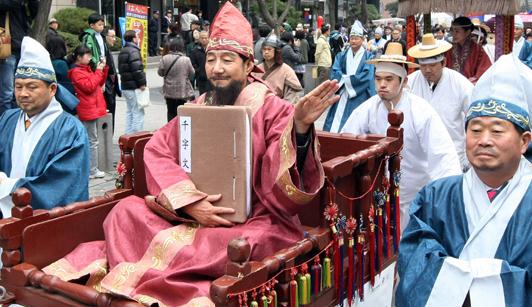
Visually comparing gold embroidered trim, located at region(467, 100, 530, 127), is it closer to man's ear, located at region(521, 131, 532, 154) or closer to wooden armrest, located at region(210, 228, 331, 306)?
man's ear, located at region(521, 131, 532, 154)

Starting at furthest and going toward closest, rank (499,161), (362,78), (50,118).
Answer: (362,78), (50,118), (499,161)

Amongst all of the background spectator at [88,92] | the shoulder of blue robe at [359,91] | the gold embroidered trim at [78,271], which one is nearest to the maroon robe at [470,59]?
the shoulder of blue robe at [359,91]

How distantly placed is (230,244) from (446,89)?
3.93m

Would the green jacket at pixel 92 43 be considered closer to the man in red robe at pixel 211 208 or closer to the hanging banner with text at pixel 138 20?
the hanging banner with text at pixel 138 20

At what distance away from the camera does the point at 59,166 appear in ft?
12.8

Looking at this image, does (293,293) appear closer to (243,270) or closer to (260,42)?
(243,270)

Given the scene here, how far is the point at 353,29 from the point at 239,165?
5.70 metres

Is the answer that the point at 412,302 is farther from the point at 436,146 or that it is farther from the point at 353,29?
the point at 353,29

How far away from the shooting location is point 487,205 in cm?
257

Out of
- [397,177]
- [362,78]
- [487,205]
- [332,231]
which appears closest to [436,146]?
[397,177]

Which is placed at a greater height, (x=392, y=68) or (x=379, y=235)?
(x=392, y=68)

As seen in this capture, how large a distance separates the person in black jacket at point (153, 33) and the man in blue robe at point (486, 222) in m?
19.5

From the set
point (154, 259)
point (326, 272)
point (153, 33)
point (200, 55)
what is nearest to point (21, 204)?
point (154, 259)

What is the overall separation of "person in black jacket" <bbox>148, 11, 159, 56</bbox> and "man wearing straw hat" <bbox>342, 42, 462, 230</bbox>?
17.1 metres
